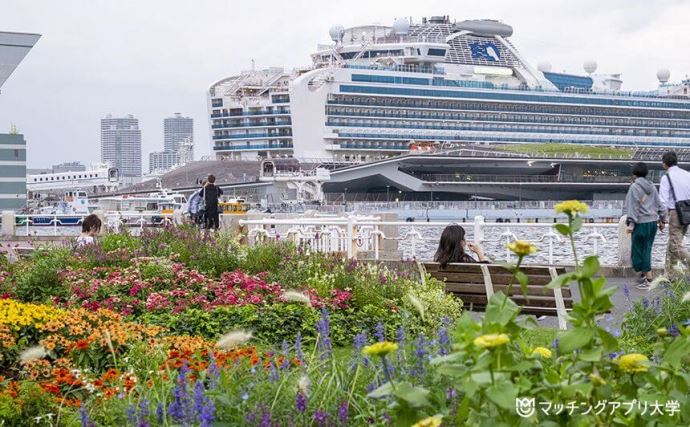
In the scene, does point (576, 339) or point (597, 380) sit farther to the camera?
point (576, 339)

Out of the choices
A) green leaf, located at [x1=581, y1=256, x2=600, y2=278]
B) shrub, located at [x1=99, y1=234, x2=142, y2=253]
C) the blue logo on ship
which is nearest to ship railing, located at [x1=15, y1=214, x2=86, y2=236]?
shrub, located at [x1=99, y1=234, x2=142, y2=253]

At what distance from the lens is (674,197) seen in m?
10.9

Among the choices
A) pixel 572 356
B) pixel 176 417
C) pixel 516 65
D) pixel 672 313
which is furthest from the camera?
pixel 516 65

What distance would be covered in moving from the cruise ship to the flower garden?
197 feet

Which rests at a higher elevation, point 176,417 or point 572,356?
point 572,356

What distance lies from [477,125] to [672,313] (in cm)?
6845

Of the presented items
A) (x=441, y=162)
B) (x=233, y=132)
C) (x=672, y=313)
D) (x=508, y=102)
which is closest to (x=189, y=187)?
(x=233, y=132)

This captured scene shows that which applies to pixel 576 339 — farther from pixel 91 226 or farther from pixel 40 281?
pixel 91 226

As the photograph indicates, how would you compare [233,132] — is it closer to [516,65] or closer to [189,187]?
[189,187]

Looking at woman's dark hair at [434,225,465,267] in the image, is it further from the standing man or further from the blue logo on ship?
the blue logo on ship

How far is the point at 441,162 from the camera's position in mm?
60188

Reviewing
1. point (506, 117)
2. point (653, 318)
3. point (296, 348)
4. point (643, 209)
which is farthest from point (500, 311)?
point (506, 117)

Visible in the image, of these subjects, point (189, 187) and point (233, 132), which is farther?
point (233, 132)

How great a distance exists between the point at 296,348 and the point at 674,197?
24.9ft
